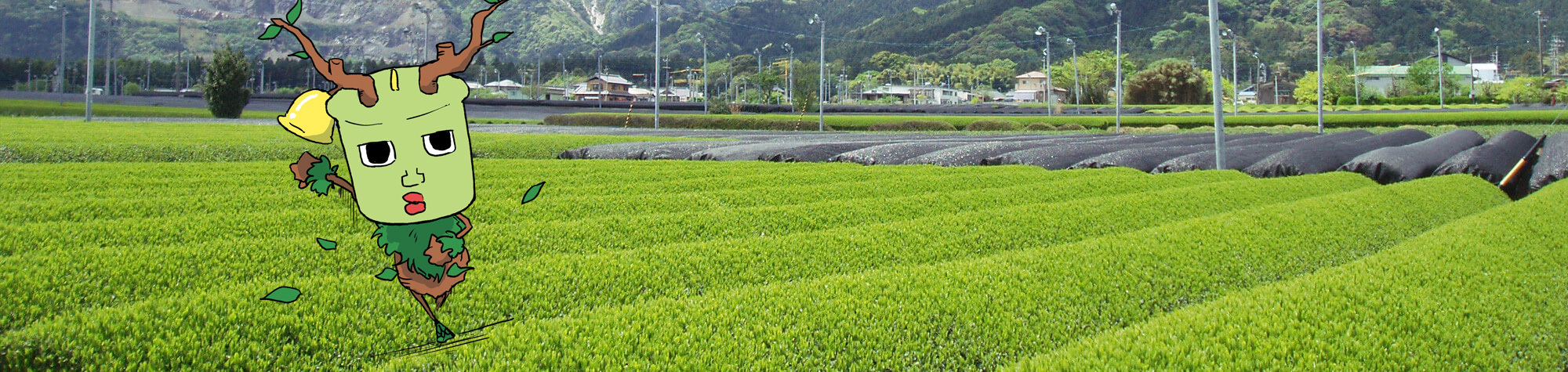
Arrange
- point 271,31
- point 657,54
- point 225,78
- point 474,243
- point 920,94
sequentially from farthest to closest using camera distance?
point 920,94
point 657,54
point 225,78
point 474,243
point 271,31

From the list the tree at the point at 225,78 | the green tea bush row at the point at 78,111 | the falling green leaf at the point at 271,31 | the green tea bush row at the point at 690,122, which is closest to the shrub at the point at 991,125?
the green tea bush row at the point at 690,122

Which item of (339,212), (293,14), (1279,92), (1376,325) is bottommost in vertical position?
(1376,325)

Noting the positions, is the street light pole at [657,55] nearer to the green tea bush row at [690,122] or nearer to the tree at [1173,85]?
the green tea bush row at [690,122]

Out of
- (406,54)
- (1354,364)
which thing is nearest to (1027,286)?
(1354,364)

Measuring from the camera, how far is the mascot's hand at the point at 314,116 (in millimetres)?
2141

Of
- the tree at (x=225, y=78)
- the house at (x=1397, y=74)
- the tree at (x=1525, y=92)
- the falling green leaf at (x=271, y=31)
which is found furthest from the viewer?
the house at (x=1397, y=74)

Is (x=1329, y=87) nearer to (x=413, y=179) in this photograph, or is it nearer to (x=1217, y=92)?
(x=1217, y=92)

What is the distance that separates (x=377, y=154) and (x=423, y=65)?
0.25m

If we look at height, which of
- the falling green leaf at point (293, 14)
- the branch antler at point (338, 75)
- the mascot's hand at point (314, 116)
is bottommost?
the mascot's hand at point (314, 116)

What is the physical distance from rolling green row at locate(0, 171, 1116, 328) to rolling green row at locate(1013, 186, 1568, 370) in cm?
295

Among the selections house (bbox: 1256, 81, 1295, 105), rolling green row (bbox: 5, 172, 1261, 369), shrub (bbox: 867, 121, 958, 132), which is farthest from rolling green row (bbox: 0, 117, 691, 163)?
house (bbox: 1256, 81, 1295, 105)

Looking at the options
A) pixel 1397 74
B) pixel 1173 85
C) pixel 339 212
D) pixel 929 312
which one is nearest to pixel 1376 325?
pixel 929 312

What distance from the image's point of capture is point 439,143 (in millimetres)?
2199

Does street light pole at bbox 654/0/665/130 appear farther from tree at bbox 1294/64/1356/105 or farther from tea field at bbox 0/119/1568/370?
tree at bbox 1294/64/1356/105
